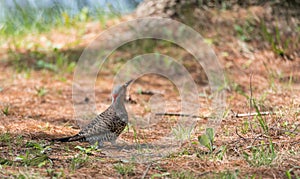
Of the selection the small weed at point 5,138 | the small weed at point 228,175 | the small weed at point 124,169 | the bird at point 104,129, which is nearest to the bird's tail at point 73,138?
the bird at point 104,129

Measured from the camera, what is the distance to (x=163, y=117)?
475cm

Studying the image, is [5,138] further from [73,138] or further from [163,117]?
[163,117]

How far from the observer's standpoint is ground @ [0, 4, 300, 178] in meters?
2.97

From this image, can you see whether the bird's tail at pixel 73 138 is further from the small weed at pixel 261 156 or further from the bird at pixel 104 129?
the small weed at pixel 261 156

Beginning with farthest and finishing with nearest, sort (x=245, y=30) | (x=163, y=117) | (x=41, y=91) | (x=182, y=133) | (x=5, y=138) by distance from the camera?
(x=245, y=30) < (x=41, y=91) < (x=163, y=117) < (x=182, y=133) < (x=5, y=138)

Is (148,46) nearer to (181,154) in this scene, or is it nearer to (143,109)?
(143,109)

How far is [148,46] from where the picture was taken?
6.96m

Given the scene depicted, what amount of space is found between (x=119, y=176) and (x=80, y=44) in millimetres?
4504

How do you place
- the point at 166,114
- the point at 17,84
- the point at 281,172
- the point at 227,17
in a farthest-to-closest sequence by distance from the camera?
the point at 227,17
the point at 17,84
the point at 166,114
the point at 281,172

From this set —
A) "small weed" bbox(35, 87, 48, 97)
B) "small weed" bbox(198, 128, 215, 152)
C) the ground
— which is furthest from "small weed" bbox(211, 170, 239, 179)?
"small weed" bbox(35, 87, 48, 97)

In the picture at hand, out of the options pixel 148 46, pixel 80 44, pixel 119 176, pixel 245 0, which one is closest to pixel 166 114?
pixel 119 176

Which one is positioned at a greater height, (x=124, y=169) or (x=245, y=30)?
(x=245, y=30)

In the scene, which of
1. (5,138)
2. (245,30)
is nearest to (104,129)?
(5,138)

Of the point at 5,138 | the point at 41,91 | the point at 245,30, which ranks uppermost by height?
the point at 245,30
